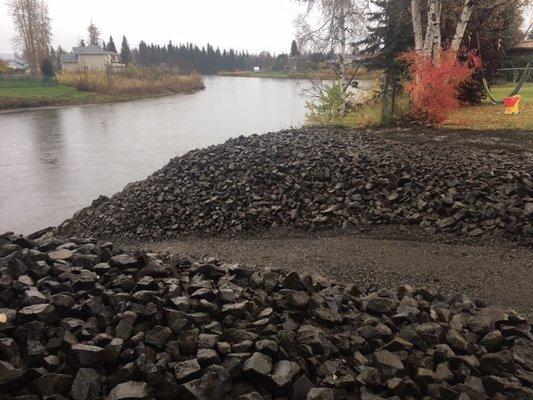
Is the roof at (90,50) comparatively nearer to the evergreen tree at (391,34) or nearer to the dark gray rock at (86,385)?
the evergreen tree at (391,34)

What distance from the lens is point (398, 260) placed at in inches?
269

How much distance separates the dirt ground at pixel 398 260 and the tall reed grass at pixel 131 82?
44.2 meters

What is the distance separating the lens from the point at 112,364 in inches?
130

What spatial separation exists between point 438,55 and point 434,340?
1375 cm

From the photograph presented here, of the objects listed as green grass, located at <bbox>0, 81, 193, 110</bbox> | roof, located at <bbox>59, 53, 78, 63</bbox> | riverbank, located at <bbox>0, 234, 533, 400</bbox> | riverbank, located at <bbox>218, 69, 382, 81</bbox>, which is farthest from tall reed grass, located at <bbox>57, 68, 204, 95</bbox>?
riverbank, located at <bbox>0, 234, 533, 400</bbox>

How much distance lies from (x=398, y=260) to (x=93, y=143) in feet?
64.9

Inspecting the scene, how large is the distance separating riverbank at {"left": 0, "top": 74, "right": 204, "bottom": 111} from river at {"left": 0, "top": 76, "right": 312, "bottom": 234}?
2482mm

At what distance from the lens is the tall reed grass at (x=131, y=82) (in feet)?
159

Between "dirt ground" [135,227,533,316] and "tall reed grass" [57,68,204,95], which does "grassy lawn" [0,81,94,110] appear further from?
"dirt ground" [135,227,533,316]

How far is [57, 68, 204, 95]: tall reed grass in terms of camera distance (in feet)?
159

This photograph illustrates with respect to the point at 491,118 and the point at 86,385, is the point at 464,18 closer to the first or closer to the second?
the point at 491,118

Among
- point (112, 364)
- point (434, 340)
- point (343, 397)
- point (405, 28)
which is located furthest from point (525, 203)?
point (405, 28)

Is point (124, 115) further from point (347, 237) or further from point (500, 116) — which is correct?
point (347, 237)

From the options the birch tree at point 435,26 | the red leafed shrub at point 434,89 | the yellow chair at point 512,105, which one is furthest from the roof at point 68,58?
the yellow chair at point 512,105
